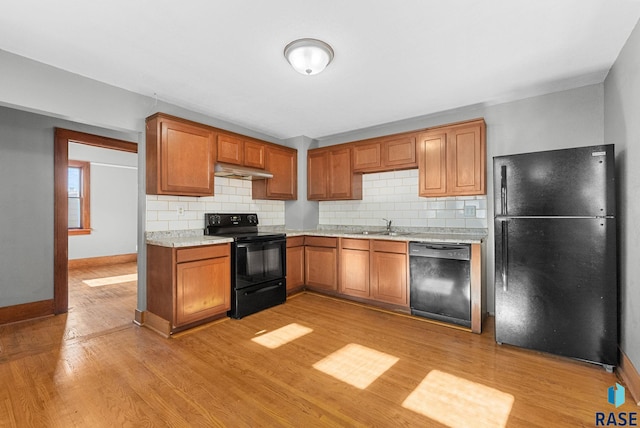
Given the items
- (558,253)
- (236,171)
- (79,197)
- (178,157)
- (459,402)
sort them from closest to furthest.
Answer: (459,402) → (558,253) → (178,157) → (236,171) → (79,197)

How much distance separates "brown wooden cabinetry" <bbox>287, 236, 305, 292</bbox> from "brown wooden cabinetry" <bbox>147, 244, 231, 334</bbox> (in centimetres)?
99

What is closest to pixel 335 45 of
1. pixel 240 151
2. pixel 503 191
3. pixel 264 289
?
pixel 503 191

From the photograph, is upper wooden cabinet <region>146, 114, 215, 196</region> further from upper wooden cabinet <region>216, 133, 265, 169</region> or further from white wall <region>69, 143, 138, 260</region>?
white wall <region>69, 143, 138, 260</region>

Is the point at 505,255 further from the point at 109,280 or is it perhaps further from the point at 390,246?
the point at 109,280

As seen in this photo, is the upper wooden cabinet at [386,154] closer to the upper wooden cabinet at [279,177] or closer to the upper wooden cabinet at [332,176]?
the upper wooden cabinet at [332,176]

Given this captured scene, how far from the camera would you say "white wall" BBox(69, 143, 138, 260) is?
645 centimetres

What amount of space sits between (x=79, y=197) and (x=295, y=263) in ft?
18.5

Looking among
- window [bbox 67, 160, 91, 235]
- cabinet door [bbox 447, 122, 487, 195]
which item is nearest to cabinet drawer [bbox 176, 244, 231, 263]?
cabinet door [bbox 447, 122, 487, 195]

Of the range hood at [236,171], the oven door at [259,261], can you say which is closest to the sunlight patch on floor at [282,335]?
the oven door at [259,261]

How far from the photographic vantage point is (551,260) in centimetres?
237

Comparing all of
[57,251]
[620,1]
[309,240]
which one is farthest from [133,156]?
[620,1]

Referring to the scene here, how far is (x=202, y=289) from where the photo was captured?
9.98 feet

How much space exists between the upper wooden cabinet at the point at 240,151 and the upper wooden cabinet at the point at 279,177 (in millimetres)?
137

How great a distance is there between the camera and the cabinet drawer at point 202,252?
286cm
